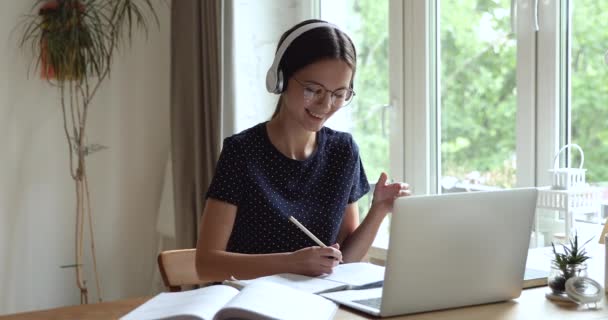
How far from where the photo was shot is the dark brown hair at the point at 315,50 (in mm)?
1783

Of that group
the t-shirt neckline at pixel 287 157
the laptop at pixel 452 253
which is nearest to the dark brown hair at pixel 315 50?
the t-shirt neckline at pixel 287 157

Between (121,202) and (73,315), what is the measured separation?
2.21 m

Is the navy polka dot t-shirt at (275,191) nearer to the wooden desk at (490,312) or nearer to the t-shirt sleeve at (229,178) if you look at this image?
the t-shirt sleeve at (229,178)

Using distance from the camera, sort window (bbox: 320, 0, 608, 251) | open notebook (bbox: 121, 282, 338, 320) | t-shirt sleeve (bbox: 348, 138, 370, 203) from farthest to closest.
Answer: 1. window (bbox: 320, 0, 608, 251)
2. t-shirt sleeve (bbox: 348, 138, 370, 203)
3. open notebook (bbox: 121, 282, 338, 320)

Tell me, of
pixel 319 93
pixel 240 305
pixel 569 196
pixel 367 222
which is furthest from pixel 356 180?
pixel 240 305

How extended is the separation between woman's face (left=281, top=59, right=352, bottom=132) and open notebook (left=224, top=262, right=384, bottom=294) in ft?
1.24

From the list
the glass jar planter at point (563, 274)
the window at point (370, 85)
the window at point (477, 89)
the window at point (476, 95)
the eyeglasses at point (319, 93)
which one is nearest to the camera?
the glass jar planter at point (563, 274)

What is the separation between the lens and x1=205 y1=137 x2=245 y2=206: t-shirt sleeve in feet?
6.02

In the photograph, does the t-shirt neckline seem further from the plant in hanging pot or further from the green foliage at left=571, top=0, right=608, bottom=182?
the plant in hanging pot

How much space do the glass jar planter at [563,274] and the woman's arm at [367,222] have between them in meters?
0.40

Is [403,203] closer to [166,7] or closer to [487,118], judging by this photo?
Result: [487,118]

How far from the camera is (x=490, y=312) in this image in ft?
4.35

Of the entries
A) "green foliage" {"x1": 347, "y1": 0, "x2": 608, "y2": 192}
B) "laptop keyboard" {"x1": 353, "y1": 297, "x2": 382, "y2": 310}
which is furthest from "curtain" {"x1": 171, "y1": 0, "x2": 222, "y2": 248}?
"laptop keyboard" {"x1": 353, "y1": 297, "x2": 382, "y2": 310}

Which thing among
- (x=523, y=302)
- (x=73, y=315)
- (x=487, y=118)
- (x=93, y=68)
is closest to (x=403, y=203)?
(x=523, y=302)
